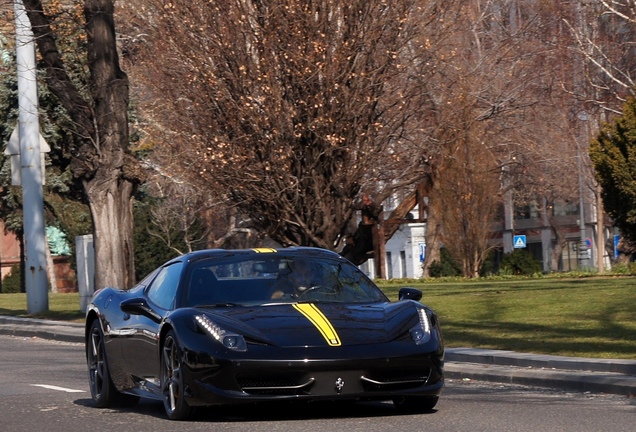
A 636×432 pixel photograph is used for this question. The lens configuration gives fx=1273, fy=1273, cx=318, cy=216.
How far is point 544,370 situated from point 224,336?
4.58 meters

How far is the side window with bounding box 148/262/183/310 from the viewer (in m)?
9.88

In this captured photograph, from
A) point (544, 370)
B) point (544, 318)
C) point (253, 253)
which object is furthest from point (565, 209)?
point (253, 253)

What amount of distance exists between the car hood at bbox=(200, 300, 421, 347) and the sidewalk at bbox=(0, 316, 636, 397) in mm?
2589

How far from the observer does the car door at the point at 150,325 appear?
973 cm

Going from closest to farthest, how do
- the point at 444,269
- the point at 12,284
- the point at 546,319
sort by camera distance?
the point at 546,319
the point at 444,269
the point at 12,284

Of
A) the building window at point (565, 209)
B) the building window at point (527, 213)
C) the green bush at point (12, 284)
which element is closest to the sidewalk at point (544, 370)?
the green bush at point (12, 284)

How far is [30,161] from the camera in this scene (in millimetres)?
25078

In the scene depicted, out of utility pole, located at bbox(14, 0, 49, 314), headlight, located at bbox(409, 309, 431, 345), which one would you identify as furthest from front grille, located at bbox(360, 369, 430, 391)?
utility pole, located at bbox(14, 0, 49, 314)

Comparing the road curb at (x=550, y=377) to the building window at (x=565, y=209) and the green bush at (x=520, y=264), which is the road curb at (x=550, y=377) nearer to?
the green bush at (x=520, y=264)

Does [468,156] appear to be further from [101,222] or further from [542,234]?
[542,234]

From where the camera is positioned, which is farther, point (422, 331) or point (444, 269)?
point (444, 269)

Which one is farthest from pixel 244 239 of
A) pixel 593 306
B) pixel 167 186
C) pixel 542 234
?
pixel 542 234

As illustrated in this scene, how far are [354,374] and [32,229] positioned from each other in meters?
17.7

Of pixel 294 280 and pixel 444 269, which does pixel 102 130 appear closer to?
pixel 294 280
